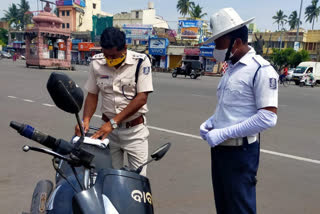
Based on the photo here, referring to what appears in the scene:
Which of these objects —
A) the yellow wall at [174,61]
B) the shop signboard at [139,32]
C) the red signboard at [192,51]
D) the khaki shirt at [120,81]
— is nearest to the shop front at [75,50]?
the shop signboard at [139,32]

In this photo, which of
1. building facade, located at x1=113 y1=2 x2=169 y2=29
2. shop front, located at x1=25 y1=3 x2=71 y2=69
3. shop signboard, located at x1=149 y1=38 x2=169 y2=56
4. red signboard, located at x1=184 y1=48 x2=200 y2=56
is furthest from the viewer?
building facade, located at x1=113 y1=2 x2=169 y2=29

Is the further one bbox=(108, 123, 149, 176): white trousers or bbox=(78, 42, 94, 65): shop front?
bbox=(78, 42, 94, 65): shop front

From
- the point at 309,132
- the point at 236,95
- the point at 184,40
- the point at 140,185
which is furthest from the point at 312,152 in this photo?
the point at 184,40

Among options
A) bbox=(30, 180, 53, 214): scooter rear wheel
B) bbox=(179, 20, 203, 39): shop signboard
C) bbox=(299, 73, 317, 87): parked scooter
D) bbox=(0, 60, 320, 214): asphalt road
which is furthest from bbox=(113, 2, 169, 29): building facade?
bbox=(30, 180, 53, 214): scooter rear wheel

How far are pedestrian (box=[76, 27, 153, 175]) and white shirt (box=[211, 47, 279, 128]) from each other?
0.75 meters

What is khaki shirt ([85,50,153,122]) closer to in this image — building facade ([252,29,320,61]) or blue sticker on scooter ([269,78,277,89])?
blue sticker on scooter ([269,78,277,89])

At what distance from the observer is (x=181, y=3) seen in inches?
2477

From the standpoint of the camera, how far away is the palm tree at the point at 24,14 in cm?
7588

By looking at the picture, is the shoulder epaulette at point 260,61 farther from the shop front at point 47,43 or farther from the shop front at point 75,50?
the shop front at point 75,50

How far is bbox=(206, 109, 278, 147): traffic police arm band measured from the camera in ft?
6.09

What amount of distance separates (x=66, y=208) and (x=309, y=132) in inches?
268

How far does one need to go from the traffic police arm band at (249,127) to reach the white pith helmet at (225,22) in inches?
22.1

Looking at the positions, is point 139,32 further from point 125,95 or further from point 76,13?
point 125,95

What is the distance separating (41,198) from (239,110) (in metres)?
1.46
